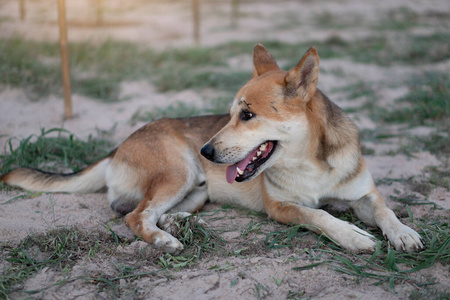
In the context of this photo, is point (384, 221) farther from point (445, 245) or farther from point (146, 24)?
point (146, 24)

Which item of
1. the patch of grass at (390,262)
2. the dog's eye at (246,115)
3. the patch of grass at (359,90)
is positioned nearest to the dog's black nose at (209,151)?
the dog's eye at (246,115)

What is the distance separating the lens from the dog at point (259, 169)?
3.08 metres

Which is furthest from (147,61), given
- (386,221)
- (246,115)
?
(386,221)

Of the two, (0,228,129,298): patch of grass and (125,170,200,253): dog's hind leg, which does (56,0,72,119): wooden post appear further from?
(0,228,129,298): patch of grass

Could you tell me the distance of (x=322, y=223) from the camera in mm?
3092

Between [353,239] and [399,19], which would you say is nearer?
[353,239]

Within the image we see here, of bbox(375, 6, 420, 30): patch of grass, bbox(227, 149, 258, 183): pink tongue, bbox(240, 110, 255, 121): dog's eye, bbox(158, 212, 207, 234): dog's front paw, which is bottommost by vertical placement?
bbox(158, 212, 207, 234): dog's front paw

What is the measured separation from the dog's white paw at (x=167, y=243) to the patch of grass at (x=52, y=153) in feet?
6.37

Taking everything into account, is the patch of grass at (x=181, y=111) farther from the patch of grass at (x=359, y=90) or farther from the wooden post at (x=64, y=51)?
the patch of grass at (x=359, y=90)

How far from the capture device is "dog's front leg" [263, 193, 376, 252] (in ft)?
9.55

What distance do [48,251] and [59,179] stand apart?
1.12m

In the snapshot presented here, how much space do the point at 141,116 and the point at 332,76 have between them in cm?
413

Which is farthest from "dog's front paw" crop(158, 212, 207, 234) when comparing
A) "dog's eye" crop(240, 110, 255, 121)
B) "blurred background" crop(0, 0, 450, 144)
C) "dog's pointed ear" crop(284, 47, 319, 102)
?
"blurred background" crop(0, 0, 450, 144)

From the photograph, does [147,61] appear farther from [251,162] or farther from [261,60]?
[251,162]
